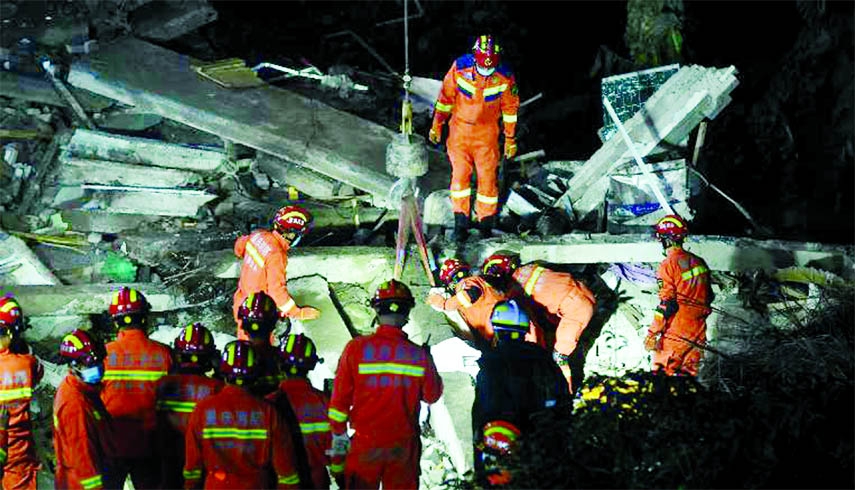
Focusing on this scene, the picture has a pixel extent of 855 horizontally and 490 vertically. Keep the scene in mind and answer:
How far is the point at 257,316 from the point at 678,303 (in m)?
3.56

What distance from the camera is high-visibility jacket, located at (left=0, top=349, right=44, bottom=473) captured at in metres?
6.55

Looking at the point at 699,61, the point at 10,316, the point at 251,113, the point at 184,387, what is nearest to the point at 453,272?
the point at 184,387

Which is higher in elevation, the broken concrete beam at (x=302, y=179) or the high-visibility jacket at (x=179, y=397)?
the broken concrete beam at (x=302, y=179)

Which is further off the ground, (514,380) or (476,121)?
(476,121)

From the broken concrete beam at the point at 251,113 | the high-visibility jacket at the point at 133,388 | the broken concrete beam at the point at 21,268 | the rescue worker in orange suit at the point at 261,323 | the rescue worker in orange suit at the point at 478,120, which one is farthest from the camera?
the broken concrete beam at the point at 251,113

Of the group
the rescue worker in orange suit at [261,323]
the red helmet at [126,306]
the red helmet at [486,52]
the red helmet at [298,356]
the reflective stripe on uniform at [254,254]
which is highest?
the red helmet at [486,52]

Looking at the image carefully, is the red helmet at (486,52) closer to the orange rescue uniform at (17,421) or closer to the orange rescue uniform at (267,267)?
the orange rescue uniform at (267,267)

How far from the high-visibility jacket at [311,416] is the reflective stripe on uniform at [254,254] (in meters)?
1.73

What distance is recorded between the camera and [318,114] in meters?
10.8

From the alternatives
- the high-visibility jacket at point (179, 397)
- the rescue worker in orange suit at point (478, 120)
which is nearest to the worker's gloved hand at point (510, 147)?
the rescue worker in orange suit at point (478, 120)

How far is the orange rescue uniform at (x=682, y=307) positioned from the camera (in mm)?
7555

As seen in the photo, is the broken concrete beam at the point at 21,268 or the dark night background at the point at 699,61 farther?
the dark night background at the point at 699,61

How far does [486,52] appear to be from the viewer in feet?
27.1

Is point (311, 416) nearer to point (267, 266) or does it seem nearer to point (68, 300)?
point (267, 266)
